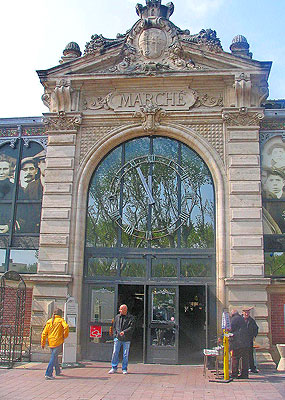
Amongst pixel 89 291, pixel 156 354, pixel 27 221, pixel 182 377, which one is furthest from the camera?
pixel 27 221

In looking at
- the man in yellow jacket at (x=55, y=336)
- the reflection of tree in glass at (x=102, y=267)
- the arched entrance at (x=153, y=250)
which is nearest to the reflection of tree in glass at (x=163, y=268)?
the arched entrance at (x=153, y=250)

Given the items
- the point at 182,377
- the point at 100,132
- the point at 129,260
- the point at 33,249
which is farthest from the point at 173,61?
the point at 182,377

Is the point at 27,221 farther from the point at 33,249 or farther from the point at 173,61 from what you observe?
the point at 173,61

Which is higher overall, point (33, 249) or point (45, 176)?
point (45, 176)

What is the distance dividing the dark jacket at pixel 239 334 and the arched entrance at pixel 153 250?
1794 millimetres

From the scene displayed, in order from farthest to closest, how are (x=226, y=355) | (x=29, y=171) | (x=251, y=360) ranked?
(x=29, y=171) < (x=251, y=360) < (x=226, y=355)

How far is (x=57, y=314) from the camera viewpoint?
1080 cm

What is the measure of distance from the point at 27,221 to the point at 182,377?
7.11 m

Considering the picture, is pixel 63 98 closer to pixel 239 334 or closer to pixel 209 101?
pixel 209 101

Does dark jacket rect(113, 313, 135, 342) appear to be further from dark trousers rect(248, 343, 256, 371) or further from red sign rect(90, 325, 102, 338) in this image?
dark trousers rect(248, 343, 256, 371)

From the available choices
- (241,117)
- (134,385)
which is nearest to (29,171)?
(241,117)

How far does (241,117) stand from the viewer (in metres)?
14.0

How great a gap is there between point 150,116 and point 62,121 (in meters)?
2.93

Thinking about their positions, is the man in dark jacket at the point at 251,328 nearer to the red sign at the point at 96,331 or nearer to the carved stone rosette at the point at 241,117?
the red sign at the point at 96,331
